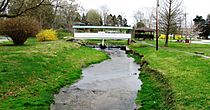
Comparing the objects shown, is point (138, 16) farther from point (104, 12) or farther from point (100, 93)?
point (100, 93)

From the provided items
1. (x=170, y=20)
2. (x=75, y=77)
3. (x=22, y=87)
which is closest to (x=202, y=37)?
(x=170, y=20)

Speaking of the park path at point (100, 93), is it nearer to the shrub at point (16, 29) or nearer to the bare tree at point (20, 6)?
the bare tree at point (20, 6)

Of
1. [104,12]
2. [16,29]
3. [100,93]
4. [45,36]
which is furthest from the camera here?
[104,12]

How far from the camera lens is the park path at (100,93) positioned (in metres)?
14.9

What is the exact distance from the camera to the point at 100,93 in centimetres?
1786

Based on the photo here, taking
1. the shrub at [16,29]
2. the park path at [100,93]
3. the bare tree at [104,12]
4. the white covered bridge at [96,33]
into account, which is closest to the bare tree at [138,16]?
the bare tree at [104,12]

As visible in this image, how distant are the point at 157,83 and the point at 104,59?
18773mm

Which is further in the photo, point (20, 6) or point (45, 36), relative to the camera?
point (45, 36)

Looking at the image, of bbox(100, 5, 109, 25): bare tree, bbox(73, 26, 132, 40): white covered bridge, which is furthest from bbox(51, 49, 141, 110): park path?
bbox(100, 5, 109, 25): bare tree

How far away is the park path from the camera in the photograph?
49.0ft

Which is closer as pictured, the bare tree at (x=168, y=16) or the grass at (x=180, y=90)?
the grass at (x=180, y=90)

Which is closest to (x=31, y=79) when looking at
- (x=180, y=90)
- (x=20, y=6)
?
(x=20, y=6)

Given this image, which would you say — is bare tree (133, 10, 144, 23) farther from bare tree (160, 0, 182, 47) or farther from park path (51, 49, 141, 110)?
park path (51, 49, 141, 110)

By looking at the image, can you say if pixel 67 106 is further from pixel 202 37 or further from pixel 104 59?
pixel 202 37
